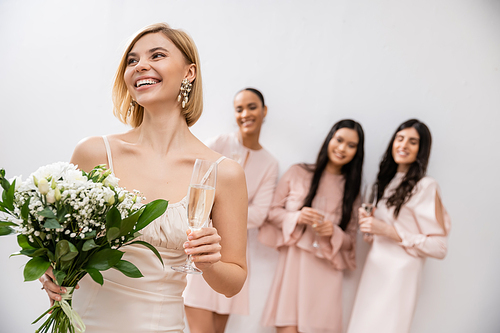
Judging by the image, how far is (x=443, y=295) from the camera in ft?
13.1

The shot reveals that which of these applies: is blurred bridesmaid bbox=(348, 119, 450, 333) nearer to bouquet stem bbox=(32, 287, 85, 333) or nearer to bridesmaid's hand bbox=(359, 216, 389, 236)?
bridesmaid's hand bbox=(359, 216, 389, 236)

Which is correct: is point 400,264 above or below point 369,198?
below

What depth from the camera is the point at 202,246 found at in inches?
48.7

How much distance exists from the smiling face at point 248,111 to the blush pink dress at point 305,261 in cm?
59

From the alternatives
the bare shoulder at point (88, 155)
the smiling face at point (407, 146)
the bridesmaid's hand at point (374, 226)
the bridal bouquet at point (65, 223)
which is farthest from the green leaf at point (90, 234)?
the smiling face at point (407, 146)

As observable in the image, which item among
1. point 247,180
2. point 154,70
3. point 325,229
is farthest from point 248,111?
point 154,70

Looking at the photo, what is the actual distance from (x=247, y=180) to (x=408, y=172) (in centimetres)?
135

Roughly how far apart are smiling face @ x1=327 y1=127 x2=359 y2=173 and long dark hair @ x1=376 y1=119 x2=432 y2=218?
1.06ft

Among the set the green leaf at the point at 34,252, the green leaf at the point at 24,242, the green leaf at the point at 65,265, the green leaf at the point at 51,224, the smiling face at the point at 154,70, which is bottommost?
the green leaf at the point at 65,265

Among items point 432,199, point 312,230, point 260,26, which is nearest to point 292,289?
point 312,230

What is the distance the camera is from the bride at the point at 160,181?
161 centimetres

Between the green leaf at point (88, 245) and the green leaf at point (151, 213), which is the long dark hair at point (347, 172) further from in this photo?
the green leaf at point (88, 245)

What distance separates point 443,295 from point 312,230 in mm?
1465

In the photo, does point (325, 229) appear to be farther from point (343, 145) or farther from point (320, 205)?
point (343, 145)
